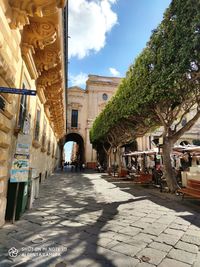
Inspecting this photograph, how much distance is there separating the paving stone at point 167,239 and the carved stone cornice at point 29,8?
4.74 meters

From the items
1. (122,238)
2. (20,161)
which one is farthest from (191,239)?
(20,161)

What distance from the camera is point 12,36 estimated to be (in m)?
3.96

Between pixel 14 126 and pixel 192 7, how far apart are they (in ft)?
23.2

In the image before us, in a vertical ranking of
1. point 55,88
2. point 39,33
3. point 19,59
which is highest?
point 55,88

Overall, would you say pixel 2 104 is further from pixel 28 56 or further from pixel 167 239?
pixel 167 239

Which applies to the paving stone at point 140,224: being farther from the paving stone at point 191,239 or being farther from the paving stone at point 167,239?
the paving stone at point 191,239

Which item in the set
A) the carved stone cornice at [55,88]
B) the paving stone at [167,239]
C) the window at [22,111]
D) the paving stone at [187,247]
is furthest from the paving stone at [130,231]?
the carved stone cornice at [55,88]

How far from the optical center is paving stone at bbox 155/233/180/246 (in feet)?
11.3

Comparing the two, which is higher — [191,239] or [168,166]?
[168,166]

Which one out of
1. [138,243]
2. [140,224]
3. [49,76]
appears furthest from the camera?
[49,76]

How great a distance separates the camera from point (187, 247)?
3.25 meters

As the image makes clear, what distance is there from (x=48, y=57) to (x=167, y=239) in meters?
5.57

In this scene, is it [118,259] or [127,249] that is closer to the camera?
[118,259]

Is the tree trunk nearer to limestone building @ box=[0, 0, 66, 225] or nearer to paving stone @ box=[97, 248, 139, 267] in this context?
limestone building @ box=[0, 0, 66, 225]
